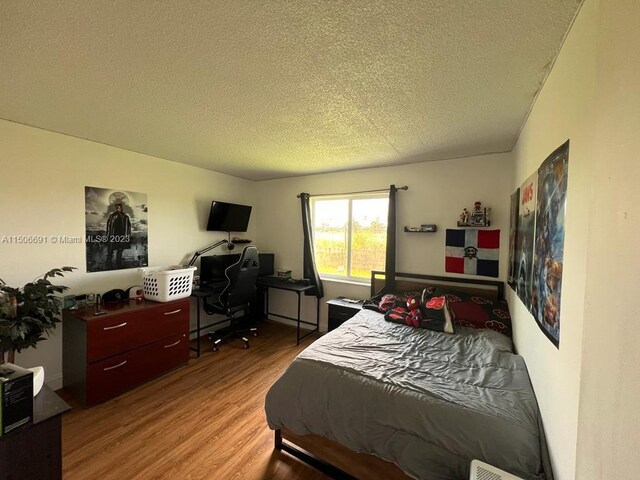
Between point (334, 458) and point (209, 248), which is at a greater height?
point (209, 248)

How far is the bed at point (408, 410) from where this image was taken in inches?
48.4

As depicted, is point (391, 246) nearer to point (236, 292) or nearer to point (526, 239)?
point (526, 239)

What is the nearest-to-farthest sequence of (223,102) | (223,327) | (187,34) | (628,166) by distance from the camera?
(628,166)
(187,34)
(223,102)
(223,327)

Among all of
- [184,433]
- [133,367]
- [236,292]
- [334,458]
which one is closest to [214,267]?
[236,292]

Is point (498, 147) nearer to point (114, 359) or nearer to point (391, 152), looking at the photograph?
point (391, 152)

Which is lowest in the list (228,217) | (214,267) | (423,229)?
(214,267)

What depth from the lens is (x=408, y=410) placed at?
138 cm

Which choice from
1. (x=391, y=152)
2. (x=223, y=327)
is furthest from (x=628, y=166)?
(x=223, y=327)

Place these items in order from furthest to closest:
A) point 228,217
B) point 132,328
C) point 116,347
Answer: point 228,217 < point 132,328 < point 116,347

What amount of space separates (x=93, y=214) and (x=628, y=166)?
11.5 feet

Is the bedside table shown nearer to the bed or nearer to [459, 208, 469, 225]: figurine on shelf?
the bed

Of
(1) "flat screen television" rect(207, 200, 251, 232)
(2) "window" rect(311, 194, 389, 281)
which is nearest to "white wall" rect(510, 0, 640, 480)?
(2) "window" rect(311, 194, 389, 281)

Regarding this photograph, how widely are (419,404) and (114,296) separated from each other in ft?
9.30

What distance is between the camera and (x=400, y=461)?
1.34 m
